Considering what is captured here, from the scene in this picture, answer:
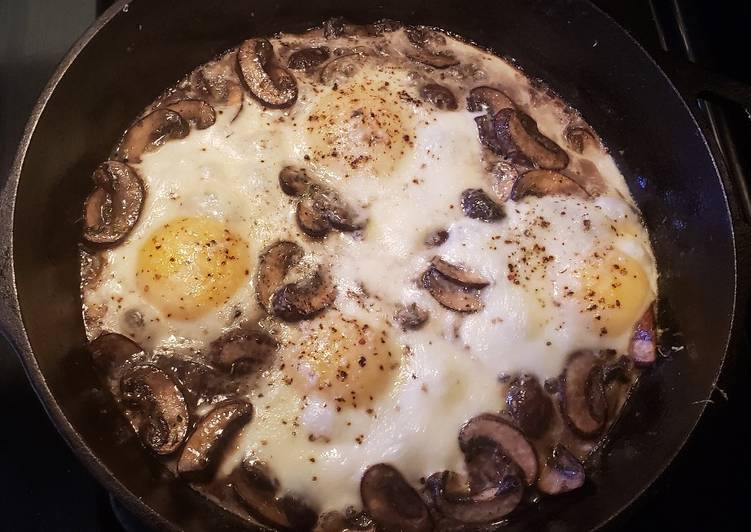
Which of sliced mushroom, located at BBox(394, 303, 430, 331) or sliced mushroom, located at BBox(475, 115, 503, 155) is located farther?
sliced mushroom, located at BBox(475, 115, 503, 155)

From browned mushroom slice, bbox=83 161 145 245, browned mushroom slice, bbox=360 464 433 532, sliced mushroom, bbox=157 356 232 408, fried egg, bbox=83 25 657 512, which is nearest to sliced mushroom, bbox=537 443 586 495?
fried egg, bbox=83 25 657 512

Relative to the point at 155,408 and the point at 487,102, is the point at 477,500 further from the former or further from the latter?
the point at 487,102

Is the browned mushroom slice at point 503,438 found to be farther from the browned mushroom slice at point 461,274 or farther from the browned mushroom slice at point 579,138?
the browned mushroom slice at point 579,138

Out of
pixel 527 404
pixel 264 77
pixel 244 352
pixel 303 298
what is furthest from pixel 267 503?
pixel 264 77

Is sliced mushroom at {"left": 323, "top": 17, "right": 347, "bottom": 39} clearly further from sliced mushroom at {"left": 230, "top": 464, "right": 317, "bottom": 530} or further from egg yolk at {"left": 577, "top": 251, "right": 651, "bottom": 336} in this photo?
sliced mushroom at {"left": 230, "top": 464, "right": 317, "bottom": 530}

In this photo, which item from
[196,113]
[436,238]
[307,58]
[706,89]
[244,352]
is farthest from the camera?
[307,58]

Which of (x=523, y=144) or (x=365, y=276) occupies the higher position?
(x=523, y=144)

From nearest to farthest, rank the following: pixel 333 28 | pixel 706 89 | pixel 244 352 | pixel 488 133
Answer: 1. pixel 244 352
2. pixel 706 89
3. pixel 488 133
4. pixel 333 28
